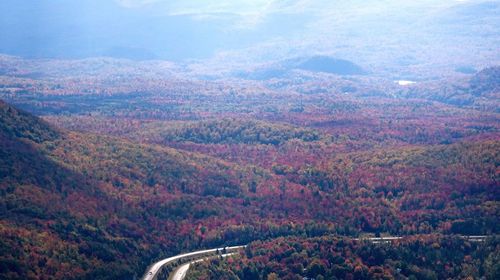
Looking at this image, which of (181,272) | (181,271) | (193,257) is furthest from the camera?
(193,257)

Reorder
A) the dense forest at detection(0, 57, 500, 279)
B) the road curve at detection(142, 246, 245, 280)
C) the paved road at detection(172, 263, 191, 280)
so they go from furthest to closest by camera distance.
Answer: the road curve at detection(142, 246, 245, 280), the paved road at detection(172, 263, 191, 280), the dense forest at detection(0, 57, 500, 279)

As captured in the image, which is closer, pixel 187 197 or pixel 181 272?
pixel 181 272

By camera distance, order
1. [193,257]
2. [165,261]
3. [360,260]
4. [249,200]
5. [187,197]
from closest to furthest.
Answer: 1. [360,260]
2. [165,261]
3. [193,257]
4. [187,197]
5. [249,200]

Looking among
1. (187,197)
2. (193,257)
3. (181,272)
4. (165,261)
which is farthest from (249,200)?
(181,272)

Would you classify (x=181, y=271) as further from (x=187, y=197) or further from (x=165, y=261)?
(x=187, y=197)

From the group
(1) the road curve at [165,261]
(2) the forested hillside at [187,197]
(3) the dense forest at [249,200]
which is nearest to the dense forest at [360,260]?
(3) the dense forest at [249,200]

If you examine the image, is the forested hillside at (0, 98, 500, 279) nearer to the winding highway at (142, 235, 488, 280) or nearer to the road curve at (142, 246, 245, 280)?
the road curve at (142, 246, 245, 280)

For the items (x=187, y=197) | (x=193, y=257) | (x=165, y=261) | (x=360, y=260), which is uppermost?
(x=187, y=197)

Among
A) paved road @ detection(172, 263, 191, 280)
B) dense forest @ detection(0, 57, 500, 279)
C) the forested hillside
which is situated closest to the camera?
dense forest @ detection(0, 57, 500, 279)

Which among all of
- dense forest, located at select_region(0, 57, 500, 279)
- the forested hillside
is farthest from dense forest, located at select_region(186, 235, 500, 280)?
the forested hillside

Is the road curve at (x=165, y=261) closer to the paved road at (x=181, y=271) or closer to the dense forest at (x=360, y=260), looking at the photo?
the paved road at (x=181, y=271)

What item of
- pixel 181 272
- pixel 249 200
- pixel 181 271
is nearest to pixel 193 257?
pixel 181 271

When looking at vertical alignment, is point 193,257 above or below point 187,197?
below
